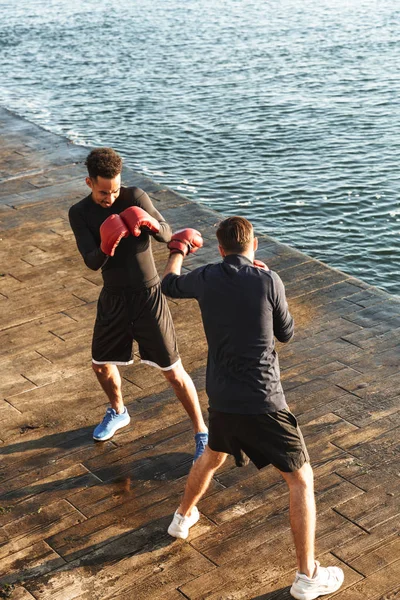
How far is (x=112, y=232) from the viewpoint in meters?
5.27

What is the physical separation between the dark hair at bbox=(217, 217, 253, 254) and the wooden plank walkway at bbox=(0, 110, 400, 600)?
1852mm

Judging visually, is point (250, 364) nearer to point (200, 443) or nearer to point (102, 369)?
point (200, 443)

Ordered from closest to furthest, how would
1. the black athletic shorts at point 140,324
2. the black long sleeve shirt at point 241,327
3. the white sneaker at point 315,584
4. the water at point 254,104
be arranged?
the black long sleeve shirt at point 241,327 < the white sneaker at point 315,584 < the black athletic shorts at point 140,324 < the water at point 254,104

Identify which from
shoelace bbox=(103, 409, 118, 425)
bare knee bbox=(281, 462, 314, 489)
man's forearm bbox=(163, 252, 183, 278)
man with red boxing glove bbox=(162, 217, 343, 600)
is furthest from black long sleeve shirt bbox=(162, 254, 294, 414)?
shoelace bbox=(103, 409, 118, 425)

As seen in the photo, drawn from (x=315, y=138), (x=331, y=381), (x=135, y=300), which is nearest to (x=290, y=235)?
(x=315, y=138)

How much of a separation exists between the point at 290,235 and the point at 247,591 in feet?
29.2

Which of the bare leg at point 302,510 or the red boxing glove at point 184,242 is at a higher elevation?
the red boxing glove at point 184,242

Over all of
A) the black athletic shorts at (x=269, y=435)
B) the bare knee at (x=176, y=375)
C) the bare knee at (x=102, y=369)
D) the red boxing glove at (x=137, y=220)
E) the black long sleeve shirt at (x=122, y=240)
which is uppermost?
the red boxing glove at (x=137, y=220)

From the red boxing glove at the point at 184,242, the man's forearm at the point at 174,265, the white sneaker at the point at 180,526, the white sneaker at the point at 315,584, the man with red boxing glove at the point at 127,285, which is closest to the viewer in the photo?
the white sneaker at the point at 315,584


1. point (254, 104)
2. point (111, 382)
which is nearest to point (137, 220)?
point (111, 382)

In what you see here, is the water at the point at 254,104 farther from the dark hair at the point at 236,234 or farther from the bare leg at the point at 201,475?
the dark hair at the point at 236,234

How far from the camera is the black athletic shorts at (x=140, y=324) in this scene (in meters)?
5.68

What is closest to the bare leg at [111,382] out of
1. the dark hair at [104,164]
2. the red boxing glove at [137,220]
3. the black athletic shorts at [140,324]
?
the black athletic shorts at [140,324]

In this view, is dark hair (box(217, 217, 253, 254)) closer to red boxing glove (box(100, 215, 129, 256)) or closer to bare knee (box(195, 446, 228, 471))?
red boxing glove (box(100, 215, 129, 256))
